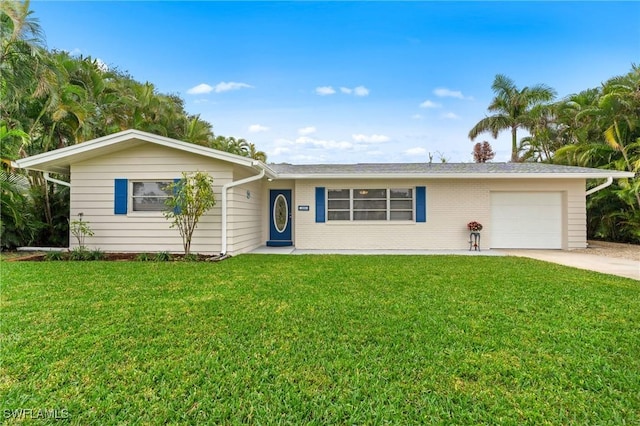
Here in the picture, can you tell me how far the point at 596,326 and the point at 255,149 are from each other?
86.1ft

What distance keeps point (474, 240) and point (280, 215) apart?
6.41 metres

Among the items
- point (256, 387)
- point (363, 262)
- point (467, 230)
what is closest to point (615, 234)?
point (467, 230)

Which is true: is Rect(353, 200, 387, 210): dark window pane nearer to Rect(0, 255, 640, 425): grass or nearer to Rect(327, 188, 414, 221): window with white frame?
Rect(327, 188, 414, 221): window with white frame

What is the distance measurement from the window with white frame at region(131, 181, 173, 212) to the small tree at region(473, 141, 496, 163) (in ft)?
81.2

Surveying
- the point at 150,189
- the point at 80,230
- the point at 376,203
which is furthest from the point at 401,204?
the point at 80,230

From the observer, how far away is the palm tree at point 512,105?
18.8 metres

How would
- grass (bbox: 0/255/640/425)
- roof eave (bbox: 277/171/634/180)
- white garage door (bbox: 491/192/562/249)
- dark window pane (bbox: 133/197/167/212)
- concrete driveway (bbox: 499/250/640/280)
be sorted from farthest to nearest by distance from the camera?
1. white garage door (bbox: 491/192/562/249)
2. roof eave (bbox: 277/171/634/180)
3. dark window pane (bbox: 133/197/167/212)
4. concrete driveway (bbox: 499/250/640/280)
5. grass (bbox: 0/255/640/425)

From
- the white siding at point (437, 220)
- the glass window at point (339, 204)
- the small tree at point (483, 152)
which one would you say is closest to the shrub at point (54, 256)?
the white siding at point (437, 220)

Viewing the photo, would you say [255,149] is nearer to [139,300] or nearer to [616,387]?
[139,300]

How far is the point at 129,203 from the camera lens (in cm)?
902

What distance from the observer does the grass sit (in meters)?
2.12

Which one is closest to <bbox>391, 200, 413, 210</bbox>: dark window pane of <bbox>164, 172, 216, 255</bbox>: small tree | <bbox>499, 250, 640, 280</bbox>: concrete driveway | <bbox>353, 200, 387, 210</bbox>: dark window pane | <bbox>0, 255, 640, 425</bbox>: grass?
<bbox>353, 200, 387, 210</bbox>: dark window pane

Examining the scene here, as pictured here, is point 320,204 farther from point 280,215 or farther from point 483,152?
point 483,152

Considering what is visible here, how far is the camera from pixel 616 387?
237 cm
